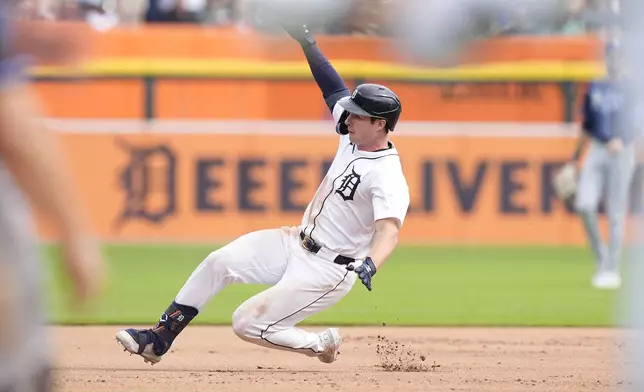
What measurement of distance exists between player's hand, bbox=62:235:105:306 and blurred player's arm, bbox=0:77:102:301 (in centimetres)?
1

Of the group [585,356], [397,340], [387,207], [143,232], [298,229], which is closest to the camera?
[387,207]

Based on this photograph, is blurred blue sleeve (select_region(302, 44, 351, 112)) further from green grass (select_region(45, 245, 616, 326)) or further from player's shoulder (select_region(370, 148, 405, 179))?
green grass (select_region(45, 245, 616, 326))

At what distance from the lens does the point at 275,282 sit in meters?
7.76

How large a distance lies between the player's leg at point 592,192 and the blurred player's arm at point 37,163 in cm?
A: 1031

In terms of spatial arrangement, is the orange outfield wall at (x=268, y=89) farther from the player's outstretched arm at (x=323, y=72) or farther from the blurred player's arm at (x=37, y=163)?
the blurred player's arm at (x=37, y=163)

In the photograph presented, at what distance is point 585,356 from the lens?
9.30 metres

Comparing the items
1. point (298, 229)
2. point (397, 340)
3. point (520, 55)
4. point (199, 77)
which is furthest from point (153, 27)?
point (298, 229)

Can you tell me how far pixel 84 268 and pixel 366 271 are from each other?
3194mm

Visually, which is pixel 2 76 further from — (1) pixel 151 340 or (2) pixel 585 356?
(2) pixel 585 356

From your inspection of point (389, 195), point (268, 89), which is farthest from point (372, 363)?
point (268, 89)

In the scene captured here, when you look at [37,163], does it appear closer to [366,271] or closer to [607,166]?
[366,271]

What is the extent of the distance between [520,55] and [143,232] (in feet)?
16.9

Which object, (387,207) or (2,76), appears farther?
(387,207)

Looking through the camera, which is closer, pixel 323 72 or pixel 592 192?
pixel 323 72
